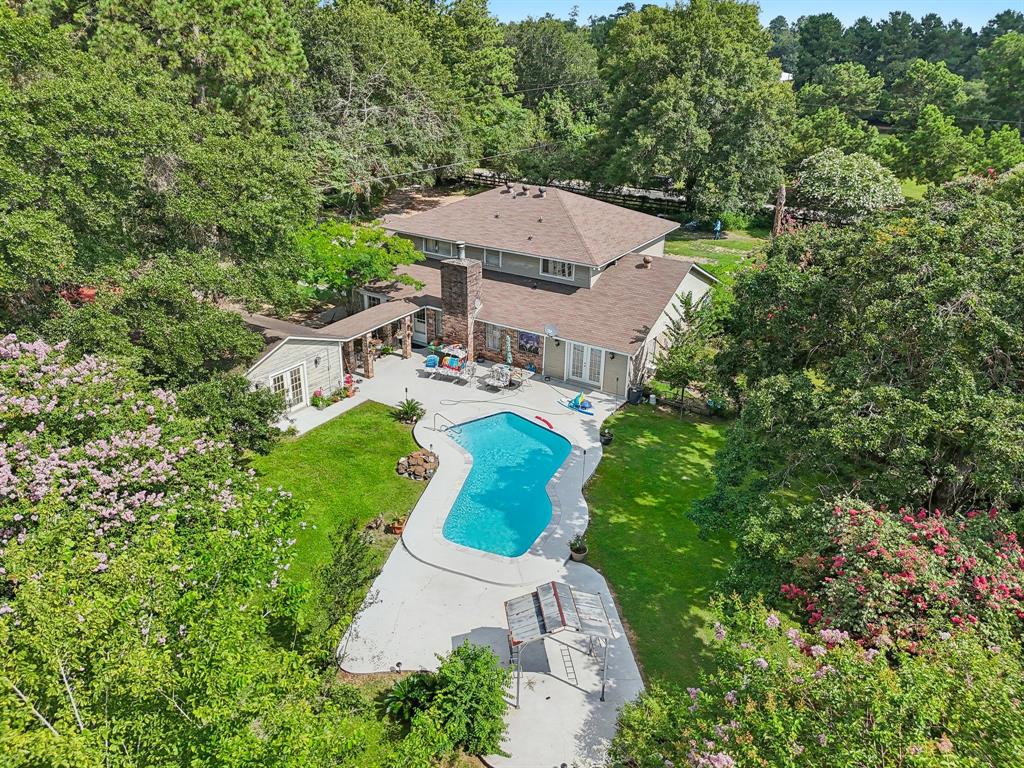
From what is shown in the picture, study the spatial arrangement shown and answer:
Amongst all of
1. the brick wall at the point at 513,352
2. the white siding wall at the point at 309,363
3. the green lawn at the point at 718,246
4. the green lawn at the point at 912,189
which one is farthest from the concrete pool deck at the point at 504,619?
the green lawn at the point at 912,189

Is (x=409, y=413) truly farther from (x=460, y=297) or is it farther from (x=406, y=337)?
(x=460, y=297)

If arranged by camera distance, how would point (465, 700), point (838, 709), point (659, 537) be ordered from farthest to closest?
point (659, 537), point (465, 700), point (838, 709)

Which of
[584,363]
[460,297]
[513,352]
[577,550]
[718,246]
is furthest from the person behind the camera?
[718,246]

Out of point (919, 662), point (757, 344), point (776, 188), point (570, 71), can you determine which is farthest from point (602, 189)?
point (919, 662)

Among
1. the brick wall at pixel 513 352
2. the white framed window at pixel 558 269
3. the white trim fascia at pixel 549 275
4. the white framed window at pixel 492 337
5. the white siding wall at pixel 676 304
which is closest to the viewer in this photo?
the white siding wall at pixel 676 304

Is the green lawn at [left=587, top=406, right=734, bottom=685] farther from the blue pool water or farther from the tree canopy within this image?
the tree canopy

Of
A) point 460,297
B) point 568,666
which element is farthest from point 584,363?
point 568,666

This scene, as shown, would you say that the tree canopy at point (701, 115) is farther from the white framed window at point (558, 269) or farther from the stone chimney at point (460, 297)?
the stone chimney at point (460, 297)
